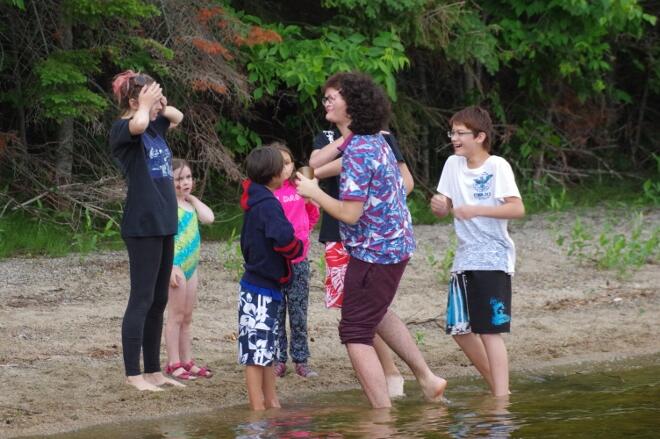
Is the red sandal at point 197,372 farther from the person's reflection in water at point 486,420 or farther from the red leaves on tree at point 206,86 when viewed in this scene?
the red leaves on tree at point 206,86

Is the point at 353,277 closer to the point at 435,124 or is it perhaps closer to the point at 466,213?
the point at 466,213

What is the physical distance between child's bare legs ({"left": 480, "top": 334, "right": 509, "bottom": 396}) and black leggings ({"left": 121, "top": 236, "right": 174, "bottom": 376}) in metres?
1.77

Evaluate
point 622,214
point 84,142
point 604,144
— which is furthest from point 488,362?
point 604,144

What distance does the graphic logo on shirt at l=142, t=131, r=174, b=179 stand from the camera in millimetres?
6230

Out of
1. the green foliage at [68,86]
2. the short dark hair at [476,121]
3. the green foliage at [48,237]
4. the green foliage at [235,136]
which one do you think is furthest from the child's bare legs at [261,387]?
the green foliage at [235,136]

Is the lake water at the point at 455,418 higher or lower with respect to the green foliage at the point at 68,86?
lower

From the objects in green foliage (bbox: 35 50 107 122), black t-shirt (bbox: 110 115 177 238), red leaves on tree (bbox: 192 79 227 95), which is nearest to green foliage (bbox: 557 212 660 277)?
red leaves on tree (bbox: 192 79 227 95)

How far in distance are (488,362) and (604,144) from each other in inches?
409

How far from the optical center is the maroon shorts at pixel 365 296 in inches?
233

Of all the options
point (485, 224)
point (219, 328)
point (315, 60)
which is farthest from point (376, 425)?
point (315, 60)

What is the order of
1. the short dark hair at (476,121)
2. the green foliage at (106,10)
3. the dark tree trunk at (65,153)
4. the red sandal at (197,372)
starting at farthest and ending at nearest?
1. the dark tree trunk at (65,153)
2. the green foliage at (106,10)
3. the red sandal at (197,372)
4. the short dark hair at (476,121)

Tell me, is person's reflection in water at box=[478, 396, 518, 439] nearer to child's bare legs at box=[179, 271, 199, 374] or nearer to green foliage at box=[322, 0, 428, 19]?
child's bare legs at box=[179, 271, 199, 374]

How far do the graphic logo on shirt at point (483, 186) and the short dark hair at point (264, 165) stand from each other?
1049mm

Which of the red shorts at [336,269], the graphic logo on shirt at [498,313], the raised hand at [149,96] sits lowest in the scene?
the graphic logo on shirt at [498,313]
